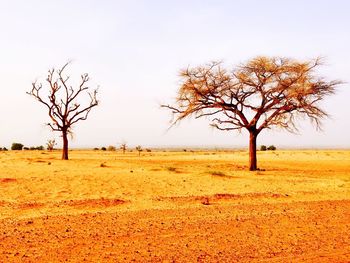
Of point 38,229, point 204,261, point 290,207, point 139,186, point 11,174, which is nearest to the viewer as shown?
point 204,261

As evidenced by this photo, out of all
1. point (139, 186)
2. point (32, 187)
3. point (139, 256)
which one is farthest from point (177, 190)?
point (139, 256)

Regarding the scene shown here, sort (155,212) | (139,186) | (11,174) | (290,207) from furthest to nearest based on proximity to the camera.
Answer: (11,174) → (139,186) → (290,207) → (155,212)

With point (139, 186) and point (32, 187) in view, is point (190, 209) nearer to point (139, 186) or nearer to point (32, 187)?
point (139, 186)

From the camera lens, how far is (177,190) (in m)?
15.9

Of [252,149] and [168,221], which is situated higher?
[252,149]

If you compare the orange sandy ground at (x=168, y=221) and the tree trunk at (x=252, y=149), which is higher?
the tree trunk at (x=252, y=149)

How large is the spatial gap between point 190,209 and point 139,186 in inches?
193

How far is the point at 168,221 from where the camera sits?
10.3 meters

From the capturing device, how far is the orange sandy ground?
7.62 m

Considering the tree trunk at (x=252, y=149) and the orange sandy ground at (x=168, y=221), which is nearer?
the orange sandy ground at (x=168, y=221)

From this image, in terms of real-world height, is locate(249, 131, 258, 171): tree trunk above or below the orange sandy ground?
above

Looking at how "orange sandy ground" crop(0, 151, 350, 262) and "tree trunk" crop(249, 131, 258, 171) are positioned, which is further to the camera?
"tree trunk" crop(249, 131, 258, 171)

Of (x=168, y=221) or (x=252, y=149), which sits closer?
(x=168, y=221)

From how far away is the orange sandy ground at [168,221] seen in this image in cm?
762
